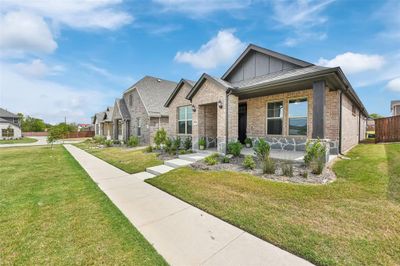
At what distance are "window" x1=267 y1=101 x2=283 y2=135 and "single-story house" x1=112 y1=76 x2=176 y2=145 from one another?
1065cm

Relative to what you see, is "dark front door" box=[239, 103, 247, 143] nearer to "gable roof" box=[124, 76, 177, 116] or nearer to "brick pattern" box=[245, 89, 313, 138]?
"brick pattern" box=[245, 89, 313, 138]

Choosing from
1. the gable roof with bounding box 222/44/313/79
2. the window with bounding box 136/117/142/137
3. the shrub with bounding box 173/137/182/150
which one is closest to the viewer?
the gable roof with bounding box 222/44/313/79

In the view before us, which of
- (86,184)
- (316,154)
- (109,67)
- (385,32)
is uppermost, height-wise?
(109,67)

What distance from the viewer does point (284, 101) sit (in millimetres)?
8633

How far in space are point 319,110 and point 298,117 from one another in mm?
2168

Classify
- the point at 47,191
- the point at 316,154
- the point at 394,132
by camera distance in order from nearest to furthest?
1. the point at 47,191
2. the point at 316,154
3. the point at 394,132

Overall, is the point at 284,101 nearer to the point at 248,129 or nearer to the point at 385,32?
the point at 248,129

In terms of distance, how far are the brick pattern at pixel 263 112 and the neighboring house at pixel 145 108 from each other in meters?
9.59

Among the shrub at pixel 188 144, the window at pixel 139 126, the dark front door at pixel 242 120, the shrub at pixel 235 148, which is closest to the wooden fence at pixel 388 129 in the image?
the dark front door at pixel 242 120

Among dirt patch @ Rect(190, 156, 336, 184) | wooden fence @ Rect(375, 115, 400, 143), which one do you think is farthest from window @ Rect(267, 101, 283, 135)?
wooden fence @ Rect(375, 115, 400, 143)

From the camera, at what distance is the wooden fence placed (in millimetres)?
12867

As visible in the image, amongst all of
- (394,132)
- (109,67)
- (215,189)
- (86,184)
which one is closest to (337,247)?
(215,189)

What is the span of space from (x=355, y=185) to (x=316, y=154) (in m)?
Result: 1.30

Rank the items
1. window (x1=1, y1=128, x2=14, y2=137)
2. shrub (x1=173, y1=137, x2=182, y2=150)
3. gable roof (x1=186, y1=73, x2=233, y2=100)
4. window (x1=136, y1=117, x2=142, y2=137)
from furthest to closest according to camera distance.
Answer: window (x1=1, y1=128, x2=14, y2=137) < window (x1=136, y1=117, x2=142, y2=137) < shrub (x1=173, y1=137, x2=182, y2=150) < gable roof (x1=186, y1=73, x2=233, y2=100)
